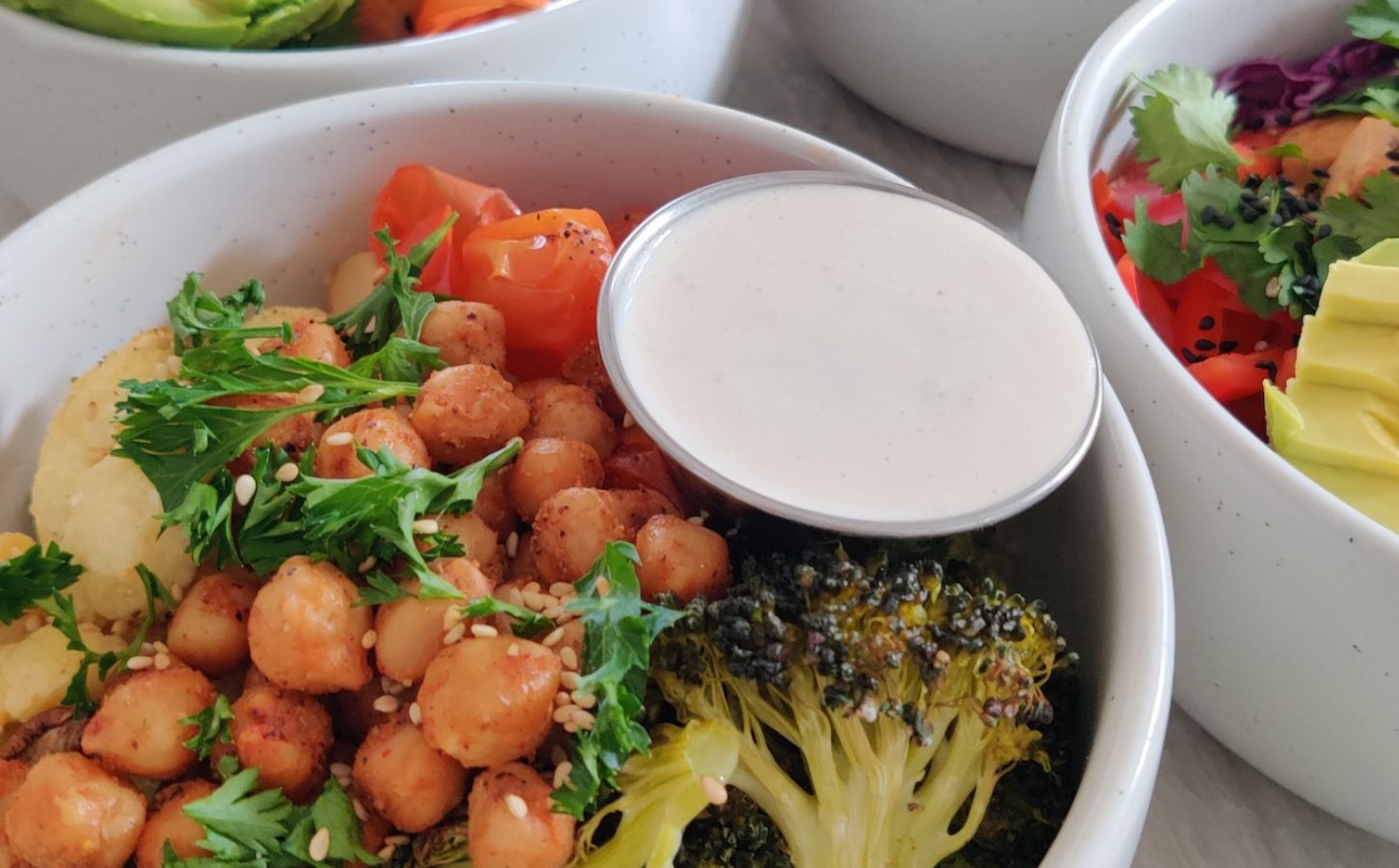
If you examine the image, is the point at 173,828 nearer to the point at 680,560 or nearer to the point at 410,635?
the point at 410,635

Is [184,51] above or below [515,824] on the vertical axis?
above

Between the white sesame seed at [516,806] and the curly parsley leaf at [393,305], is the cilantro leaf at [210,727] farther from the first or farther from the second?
the curly parsley leaf at [393,305]

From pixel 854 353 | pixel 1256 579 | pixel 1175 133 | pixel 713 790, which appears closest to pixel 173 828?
pixel 713 790

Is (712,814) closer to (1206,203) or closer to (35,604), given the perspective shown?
(35,604)

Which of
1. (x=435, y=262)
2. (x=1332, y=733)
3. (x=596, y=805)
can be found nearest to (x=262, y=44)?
(x=435, y=262)

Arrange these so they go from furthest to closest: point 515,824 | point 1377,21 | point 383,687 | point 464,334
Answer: point 1377,21 → point 464,334 → point 383,687 → point 515,824

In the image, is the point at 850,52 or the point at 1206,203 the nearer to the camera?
the point at 1206,203

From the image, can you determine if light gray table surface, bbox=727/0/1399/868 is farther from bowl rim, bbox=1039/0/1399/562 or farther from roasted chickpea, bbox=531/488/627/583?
roasted chickpea, bbox=531/488/627/583

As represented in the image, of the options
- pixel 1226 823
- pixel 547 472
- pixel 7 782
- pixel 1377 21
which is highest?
pixel 1377 21
